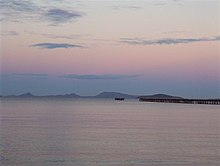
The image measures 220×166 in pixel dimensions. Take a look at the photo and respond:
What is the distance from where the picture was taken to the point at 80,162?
73.0ft

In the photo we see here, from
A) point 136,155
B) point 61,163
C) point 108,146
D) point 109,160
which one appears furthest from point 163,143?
point 61,163

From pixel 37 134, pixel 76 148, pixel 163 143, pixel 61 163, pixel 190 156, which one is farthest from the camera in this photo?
pixel 37 134

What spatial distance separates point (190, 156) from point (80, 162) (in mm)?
6408

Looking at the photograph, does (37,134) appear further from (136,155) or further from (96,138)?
(136,155)

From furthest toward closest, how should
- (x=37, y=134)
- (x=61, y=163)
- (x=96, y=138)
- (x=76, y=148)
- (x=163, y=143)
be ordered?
1. (x=37, y=134)
2. (x=96, y=138)
3. (x=163, y=143)
4. (x=76, y=148)
5. (x=61, y=163)

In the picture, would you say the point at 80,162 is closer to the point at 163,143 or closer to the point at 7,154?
the point at 7,154

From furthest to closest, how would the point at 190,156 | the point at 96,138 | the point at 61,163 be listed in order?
the point at 96,138 < the point at 190,156 < the point at 61,163

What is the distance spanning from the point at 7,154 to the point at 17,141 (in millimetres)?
6267

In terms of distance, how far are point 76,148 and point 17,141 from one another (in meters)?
5.54

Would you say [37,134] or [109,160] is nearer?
[109,160]

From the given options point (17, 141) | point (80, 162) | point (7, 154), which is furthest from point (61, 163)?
point (17, 141)

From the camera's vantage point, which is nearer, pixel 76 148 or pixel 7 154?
pixel 7 154

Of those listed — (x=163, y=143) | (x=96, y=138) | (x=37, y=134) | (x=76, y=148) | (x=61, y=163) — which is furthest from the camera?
(x=37, y=134)

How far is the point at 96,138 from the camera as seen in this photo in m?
33.1
